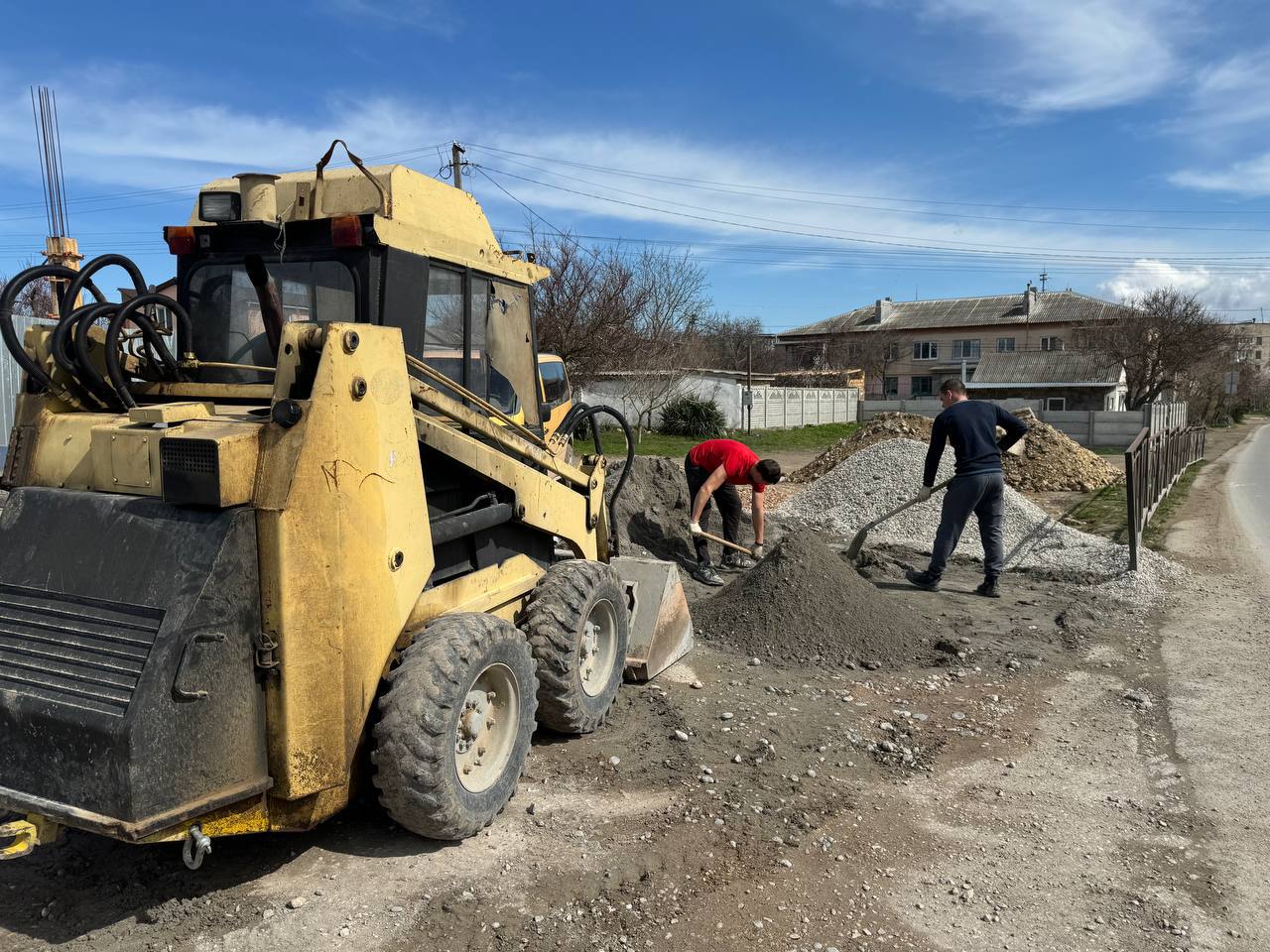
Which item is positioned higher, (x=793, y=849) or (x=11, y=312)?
(x=11, y=312)

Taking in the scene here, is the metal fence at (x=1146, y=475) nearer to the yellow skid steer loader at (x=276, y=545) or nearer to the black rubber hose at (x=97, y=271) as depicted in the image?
the yellow skid steer loader at (x=276, y=545)

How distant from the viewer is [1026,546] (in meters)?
9.64

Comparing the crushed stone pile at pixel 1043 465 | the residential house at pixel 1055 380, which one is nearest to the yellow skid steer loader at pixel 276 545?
the crushed stone pile at pixel 1043 465

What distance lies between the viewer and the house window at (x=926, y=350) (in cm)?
6225

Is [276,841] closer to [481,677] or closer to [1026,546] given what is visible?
[481,677]

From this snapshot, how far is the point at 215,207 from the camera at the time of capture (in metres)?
3.75

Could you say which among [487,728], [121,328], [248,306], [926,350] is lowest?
[487,728]

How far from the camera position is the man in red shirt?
26.2 ft

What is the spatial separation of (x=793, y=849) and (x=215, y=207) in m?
3.52

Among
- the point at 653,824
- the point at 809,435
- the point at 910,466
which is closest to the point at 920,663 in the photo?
the point at 653,824

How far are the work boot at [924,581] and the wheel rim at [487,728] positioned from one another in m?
5.37

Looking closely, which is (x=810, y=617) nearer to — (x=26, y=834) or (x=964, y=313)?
(x=26, y=834)

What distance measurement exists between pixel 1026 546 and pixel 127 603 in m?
8.95

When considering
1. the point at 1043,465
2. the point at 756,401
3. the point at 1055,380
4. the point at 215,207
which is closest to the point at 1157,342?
the point at 1055,380
